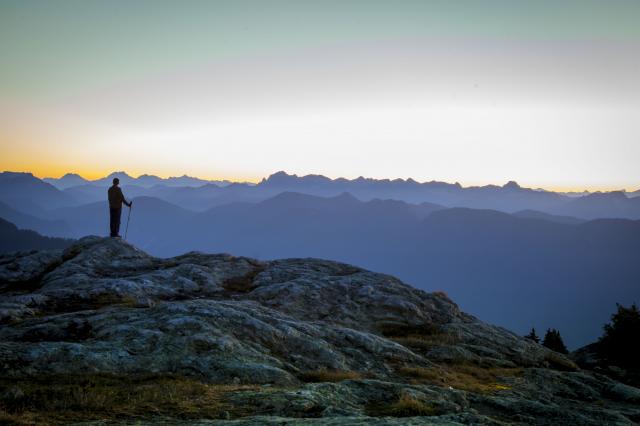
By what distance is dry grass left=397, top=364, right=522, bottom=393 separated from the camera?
54.3 ft

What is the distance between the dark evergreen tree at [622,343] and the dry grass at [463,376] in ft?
71.3

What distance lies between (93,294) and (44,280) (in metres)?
6.86

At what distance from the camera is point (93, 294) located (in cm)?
2306

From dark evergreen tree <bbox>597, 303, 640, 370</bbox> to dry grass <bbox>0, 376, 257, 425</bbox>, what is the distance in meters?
37.2

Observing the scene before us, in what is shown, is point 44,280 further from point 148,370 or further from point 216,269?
point 148,370

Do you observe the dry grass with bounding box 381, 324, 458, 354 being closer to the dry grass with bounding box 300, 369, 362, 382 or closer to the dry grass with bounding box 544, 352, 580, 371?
the dry grass with bounding box 544, 352, 580, 371

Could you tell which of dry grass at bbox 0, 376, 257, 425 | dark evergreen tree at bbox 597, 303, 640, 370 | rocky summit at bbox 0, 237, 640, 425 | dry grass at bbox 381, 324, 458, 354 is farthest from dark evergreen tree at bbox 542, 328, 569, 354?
dry grass at bbox 0, 376, 257, 425

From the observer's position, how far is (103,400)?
983cm

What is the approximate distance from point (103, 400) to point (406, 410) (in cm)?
757

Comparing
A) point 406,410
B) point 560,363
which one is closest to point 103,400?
point 406,410

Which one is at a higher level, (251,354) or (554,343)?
(251,354)

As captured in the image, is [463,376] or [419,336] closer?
[463,376]

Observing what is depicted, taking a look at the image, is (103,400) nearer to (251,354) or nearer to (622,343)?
(251,354)

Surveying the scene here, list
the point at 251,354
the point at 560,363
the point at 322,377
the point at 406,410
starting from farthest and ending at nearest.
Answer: the point at 560,363 → the point at 251,354 → the point at 322,377 → the point at 406,410
